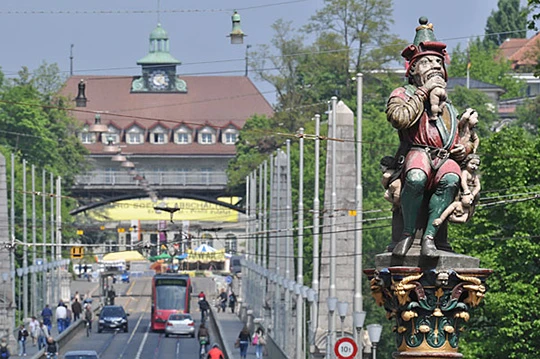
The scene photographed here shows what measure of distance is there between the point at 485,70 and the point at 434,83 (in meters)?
153

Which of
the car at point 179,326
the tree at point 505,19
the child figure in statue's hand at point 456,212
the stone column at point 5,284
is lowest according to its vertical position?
the car at point 179,326

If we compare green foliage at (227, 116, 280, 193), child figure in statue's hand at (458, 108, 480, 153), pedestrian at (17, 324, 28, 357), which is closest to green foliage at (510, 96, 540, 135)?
green foliage at (227, 116, 280, 193)

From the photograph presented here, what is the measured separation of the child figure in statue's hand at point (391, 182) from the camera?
13.7 meters

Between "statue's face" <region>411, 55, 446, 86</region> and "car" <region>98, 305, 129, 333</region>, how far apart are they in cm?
8026

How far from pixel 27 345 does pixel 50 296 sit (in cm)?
2018

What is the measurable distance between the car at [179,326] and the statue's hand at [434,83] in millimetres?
78135

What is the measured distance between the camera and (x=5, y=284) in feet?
223

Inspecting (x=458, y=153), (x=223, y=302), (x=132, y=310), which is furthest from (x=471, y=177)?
(x=132, y=310)

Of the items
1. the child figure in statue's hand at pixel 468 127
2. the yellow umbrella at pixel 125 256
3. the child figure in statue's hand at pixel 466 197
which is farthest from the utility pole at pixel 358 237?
the yellow umbrella at pixel 125 256

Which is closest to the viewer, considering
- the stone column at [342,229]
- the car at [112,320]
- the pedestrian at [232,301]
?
Answer: the stone column at [342,229]

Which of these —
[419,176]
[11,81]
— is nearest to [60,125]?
[11,81]

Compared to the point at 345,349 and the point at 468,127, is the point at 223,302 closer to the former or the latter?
the point at 345,349

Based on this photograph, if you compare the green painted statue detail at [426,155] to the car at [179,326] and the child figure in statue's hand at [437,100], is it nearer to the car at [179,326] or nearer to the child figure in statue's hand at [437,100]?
the child figure in statue's hand at [437,100]

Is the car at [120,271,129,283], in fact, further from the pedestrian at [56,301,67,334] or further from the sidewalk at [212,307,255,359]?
the pedestrian at [56,301,67,334]
